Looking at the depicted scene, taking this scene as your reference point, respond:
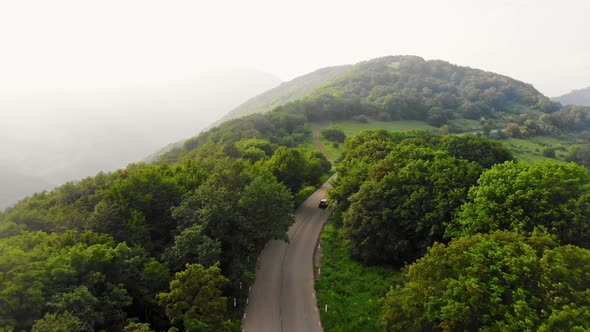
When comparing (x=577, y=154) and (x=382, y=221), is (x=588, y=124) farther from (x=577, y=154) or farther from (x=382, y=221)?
(x=382, y=221)

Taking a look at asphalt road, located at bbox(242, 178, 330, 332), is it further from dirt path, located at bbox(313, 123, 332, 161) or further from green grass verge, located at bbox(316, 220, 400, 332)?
dirt path, located at bbox(313, 123, 332, 161)

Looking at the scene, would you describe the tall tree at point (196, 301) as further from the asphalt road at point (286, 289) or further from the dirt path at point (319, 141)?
the dirt path at point (319, 141)

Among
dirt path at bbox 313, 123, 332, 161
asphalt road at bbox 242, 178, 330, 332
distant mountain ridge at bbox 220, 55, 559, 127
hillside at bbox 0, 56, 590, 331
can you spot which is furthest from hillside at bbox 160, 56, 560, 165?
asphalt road at bbox 242, 178, 330, 332

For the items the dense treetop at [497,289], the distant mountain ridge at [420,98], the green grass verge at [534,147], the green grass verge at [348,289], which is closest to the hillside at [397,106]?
the distant mountain ridge at [420,98]

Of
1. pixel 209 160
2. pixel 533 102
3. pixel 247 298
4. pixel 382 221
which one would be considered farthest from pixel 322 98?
pixel 533 102

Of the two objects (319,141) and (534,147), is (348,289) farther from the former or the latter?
(534,147)
